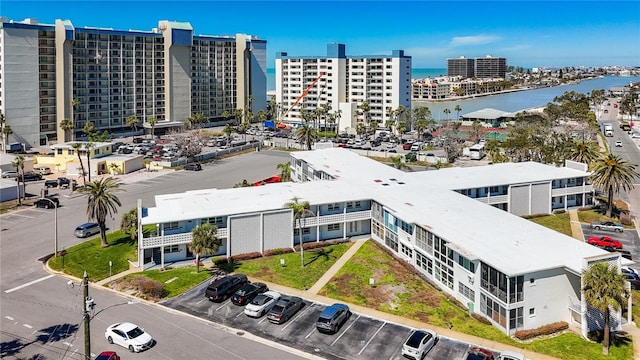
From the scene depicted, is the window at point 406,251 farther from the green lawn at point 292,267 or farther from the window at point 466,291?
the window at point 466,291

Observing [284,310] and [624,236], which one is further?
[624,236]

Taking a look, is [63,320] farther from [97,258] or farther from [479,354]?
[479,354]

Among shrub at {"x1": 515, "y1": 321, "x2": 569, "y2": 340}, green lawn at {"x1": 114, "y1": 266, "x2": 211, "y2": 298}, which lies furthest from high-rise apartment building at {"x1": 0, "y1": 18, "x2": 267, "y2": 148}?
shrub at {"x1": 515, "y1": 321, "x2": 569, "y2": 340}

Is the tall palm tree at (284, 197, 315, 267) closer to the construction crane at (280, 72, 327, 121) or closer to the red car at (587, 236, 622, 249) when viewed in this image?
the red car at (587, 236, 622, 249)

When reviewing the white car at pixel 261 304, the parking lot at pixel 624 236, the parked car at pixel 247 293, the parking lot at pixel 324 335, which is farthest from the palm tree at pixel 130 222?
the parking lot at pixel 624 236

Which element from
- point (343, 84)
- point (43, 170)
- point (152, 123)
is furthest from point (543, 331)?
point (343, 84)

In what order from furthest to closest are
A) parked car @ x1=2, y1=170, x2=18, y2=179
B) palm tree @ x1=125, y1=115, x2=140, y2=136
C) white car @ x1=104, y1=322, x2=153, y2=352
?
palm tree @ x1=125, y1=115, x2=140, y2=136 → parked car @ x1=2, y1=170, x2=18, y2=179 → white car @ x1=104, y1=322, x2=153, y2=352
